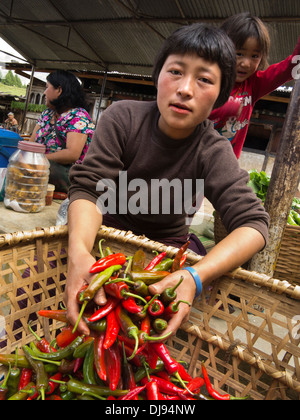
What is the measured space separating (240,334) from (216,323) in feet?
0.74

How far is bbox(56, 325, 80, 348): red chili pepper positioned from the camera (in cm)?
138

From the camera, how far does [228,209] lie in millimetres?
1609

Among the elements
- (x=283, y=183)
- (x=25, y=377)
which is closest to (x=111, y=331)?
(x=25, y=377)

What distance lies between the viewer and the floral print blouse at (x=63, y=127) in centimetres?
382

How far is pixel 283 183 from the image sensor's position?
2.83 metres

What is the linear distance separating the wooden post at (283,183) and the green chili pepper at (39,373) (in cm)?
218

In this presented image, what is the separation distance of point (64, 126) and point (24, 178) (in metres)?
0.96

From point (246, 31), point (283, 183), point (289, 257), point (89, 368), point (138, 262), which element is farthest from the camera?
point (289, 257)

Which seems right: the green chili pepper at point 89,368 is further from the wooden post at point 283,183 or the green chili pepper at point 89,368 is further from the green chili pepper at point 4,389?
the wooden post at point 283,183

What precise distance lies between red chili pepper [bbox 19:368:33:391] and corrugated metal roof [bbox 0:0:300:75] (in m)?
5.27

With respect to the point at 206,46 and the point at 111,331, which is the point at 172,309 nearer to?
the point at 111,331

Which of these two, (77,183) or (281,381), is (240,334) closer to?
(281,381)

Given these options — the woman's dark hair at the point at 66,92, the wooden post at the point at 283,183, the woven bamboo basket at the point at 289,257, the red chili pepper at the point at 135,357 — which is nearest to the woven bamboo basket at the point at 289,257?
the woven bamboo basket at the point at 289,257

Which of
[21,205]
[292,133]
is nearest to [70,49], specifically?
[21,205]
